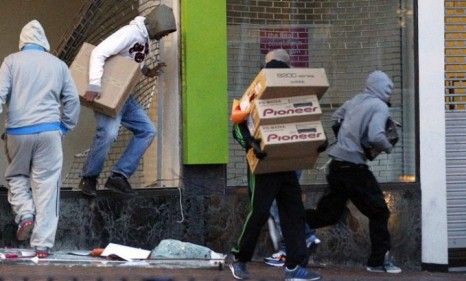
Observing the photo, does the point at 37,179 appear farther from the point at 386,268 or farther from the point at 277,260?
the point at 386,268

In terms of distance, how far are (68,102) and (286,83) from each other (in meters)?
1.85

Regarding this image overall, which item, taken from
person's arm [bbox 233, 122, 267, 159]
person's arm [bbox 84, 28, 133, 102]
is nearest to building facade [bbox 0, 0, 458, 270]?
person's arm [bbox 84, 28, 133, 102]

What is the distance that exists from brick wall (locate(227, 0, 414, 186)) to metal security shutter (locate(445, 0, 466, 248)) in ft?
1.41

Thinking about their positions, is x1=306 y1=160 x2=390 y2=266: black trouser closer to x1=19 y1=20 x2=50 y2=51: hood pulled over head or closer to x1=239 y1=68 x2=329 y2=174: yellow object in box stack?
x1=239 y1=68 x2=329 y2=174: yellow object in box stack

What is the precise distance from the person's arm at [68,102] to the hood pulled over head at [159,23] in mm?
982

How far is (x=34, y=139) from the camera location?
9117 millimetres

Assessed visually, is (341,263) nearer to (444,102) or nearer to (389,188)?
(389,188)

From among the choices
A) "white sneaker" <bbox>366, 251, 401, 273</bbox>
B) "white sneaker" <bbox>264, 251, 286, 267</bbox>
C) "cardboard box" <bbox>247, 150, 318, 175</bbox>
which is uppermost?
"cardboard box" <bbox>247, 150, 318, 175</bbox>

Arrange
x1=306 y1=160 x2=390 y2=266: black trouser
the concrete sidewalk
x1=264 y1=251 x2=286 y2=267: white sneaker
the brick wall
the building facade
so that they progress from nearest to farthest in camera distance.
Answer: the concrete sidewalk → x1=306 y1=160 x2=390 y2=266: black trouser → x1=264 y1=251 x2=286 y2=267: white sneaker → the building facade → the brick wall

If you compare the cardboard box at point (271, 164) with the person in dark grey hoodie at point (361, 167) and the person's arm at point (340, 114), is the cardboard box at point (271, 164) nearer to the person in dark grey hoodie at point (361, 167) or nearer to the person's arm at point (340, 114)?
the person in dark grey hoodie at point (361, 167)

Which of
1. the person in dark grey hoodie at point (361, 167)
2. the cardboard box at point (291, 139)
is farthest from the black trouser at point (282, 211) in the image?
the person in dark grey hoodie at point (361, 167)

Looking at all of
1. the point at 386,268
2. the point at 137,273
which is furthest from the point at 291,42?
the point at 137,273

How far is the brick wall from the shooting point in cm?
1079

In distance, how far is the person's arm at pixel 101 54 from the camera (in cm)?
977
